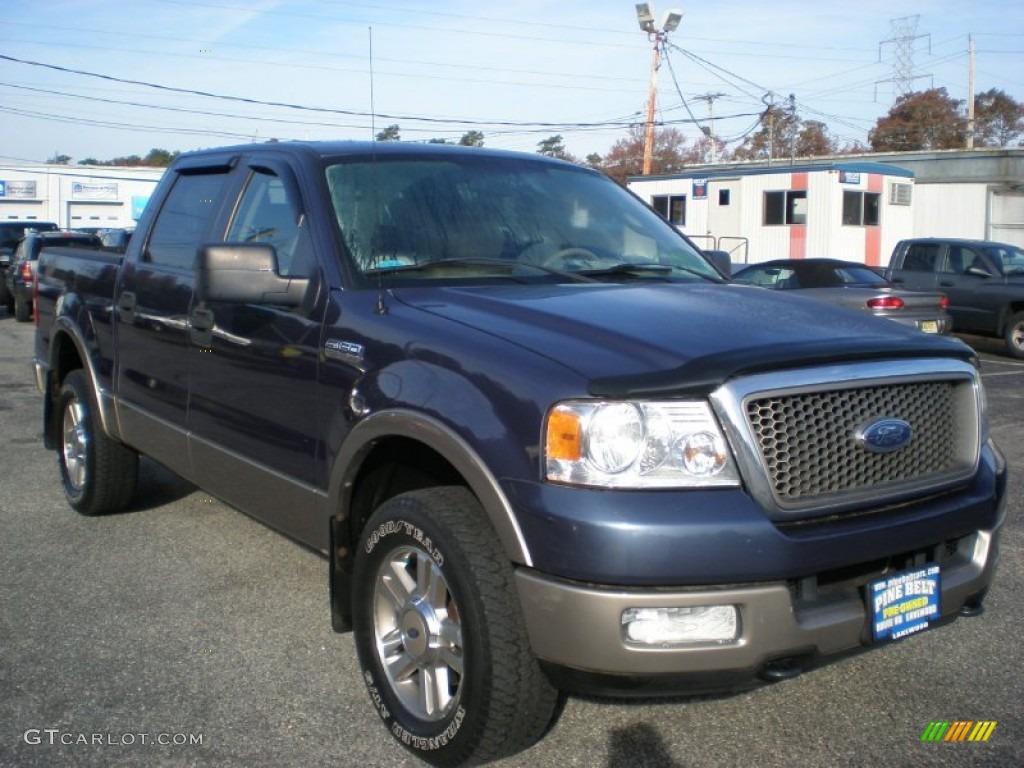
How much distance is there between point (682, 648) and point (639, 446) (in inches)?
20.4

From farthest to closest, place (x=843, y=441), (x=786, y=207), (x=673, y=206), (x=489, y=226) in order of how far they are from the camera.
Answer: (x=673, y=206)
(x=786, y=207)
(x=489, y=226)
(x=843, y=441)

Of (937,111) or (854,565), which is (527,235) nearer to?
(854,565)

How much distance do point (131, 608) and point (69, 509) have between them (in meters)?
1.94

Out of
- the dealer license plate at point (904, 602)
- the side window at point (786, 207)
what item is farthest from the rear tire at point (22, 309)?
the dealer license plate at point (904, 602)

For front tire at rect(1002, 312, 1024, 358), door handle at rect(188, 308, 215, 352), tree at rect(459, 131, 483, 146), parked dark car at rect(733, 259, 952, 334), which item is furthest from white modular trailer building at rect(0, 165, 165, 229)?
door handle at rect(188, 308, 215, 352)

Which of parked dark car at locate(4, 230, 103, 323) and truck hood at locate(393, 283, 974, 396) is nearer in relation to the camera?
truck hood at locate(393, 283, 974, 396)

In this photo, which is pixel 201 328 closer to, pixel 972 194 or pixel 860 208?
pixel 860 208

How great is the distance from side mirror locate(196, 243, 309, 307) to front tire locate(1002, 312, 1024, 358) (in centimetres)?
1446

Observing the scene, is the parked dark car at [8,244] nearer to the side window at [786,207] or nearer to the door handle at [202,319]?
the side window at [786,207]

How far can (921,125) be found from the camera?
63.1 meters

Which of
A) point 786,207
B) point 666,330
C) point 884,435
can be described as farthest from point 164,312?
point 786,207

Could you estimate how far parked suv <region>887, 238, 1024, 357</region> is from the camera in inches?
625

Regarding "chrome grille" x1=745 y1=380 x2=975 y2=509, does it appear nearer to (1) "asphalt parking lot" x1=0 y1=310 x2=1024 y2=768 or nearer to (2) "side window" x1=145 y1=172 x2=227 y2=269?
(1) "asphalt parking lot" x1=0 y1=310 x2=1024 y2=768

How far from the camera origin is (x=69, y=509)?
627 cm
